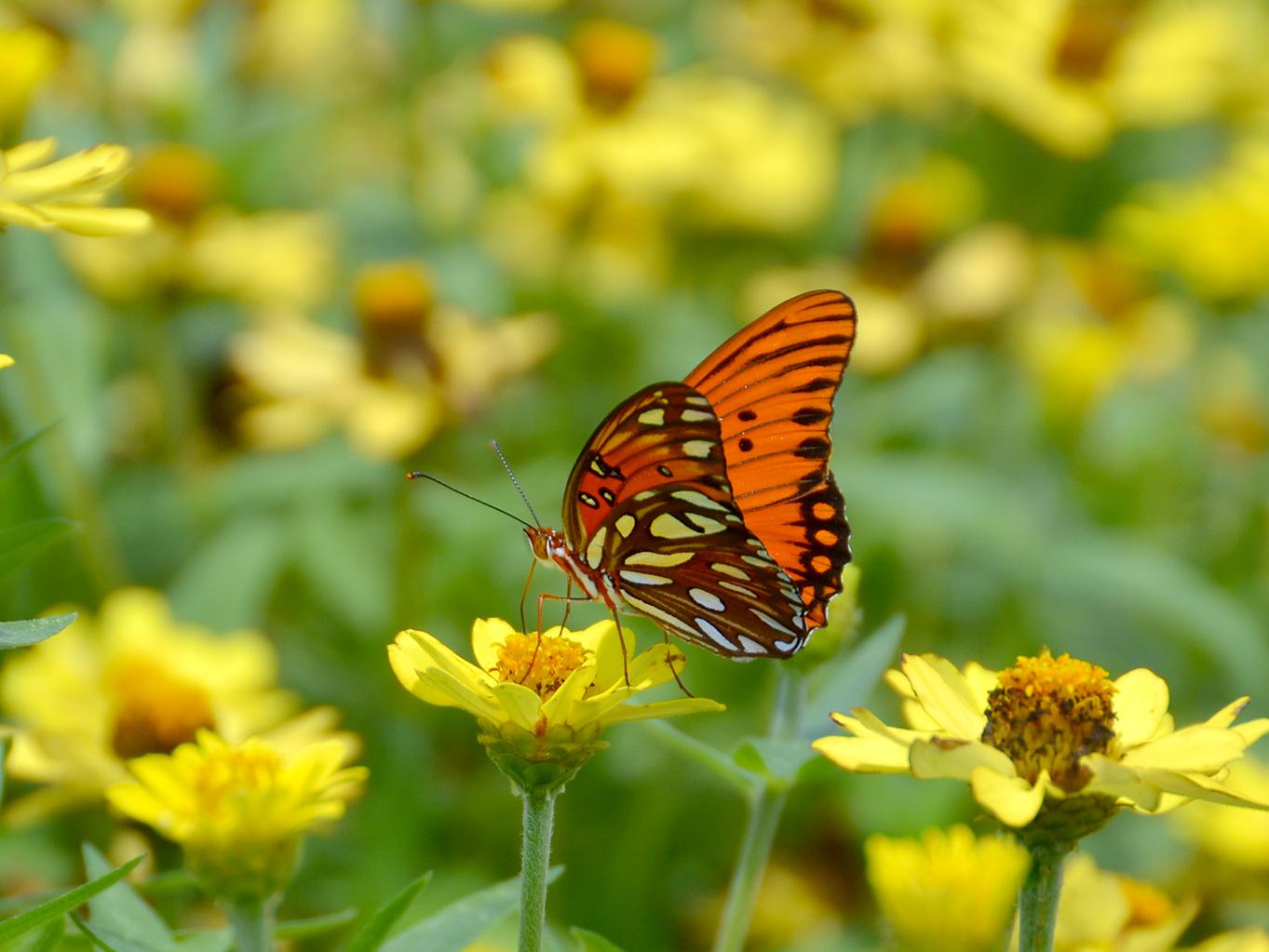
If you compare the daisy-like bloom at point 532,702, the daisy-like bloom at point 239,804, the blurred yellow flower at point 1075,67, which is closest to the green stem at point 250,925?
the daisy-like bloom at point 239,804

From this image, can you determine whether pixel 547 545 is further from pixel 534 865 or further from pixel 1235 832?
pixel 1235 832

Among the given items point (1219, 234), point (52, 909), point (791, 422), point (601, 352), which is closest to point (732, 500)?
point (791, 422)

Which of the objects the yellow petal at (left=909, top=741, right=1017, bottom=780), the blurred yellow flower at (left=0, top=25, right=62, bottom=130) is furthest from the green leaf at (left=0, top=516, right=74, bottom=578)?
the blurred yellow flower at (left=0, top=25, right=62, bottom=130)

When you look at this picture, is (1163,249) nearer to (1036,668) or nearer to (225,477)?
(225,477)

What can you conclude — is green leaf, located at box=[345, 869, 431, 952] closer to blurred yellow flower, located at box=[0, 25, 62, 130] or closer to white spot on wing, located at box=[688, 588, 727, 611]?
white spot on wing, located at box=[688, 588, 727, 611]

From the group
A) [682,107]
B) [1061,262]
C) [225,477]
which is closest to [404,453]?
[225,477]

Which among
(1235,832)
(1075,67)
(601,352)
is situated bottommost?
(1235,832)

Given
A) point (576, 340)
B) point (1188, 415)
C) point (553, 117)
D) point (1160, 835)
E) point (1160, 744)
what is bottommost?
point (1160, 835)
